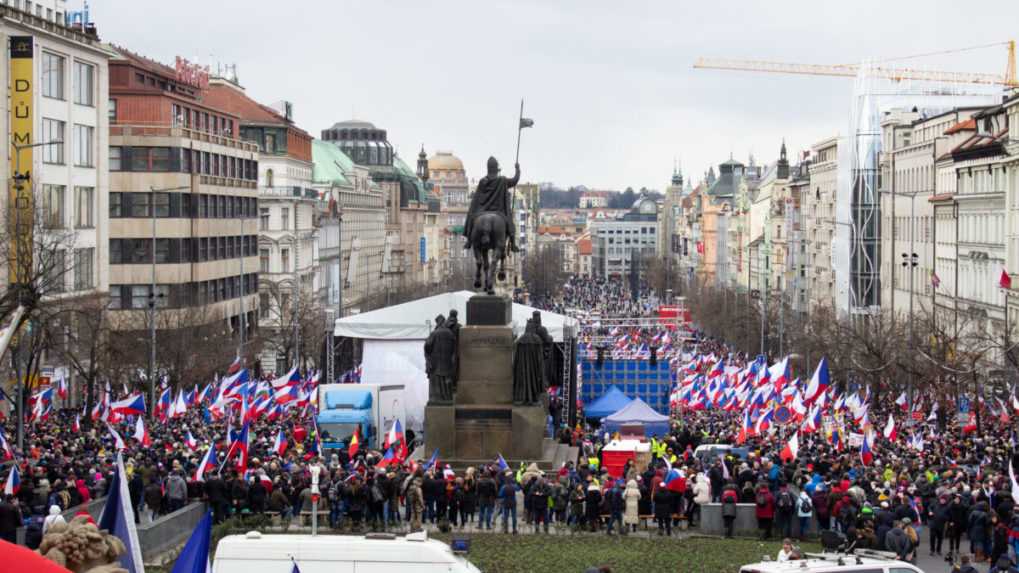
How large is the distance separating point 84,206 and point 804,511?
48.1 metres

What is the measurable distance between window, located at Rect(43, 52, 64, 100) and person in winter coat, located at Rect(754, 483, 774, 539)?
42097mm

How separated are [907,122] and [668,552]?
89177 mm

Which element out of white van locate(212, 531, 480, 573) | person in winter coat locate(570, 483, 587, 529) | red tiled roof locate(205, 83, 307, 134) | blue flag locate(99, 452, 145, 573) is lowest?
person in winter coat locate(570, 483, 587, 529)

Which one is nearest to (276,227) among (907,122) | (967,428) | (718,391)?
(907,122)

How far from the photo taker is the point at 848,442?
44.7 m

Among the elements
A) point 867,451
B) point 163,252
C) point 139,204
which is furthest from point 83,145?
point 867,451

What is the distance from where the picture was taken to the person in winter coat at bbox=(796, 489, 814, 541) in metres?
31.8

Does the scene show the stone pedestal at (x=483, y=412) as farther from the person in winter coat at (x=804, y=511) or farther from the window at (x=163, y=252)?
the window at (x=163, y=252)

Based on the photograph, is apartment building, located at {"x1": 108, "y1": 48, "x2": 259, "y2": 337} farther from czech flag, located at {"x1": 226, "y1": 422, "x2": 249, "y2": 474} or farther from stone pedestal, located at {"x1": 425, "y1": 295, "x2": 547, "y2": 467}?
czech flag, located at {"x1": 226, "y1": 422, "x2": 249, "y2": 474}

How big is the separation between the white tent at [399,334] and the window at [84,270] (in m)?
14.6

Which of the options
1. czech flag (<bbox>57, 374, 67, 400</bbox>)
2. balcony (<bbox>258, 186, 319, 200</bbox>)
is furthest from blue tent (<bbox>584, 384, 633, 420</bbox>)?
balcony (<bbox>258, 186, 319, 200</bbox>)

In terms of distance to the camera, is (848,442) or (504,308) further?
(848,442)

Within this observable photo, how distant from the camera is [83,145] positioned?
7325 centimetres

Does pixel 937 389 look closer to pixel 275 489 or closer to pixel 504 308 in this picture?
pixel 504 308
